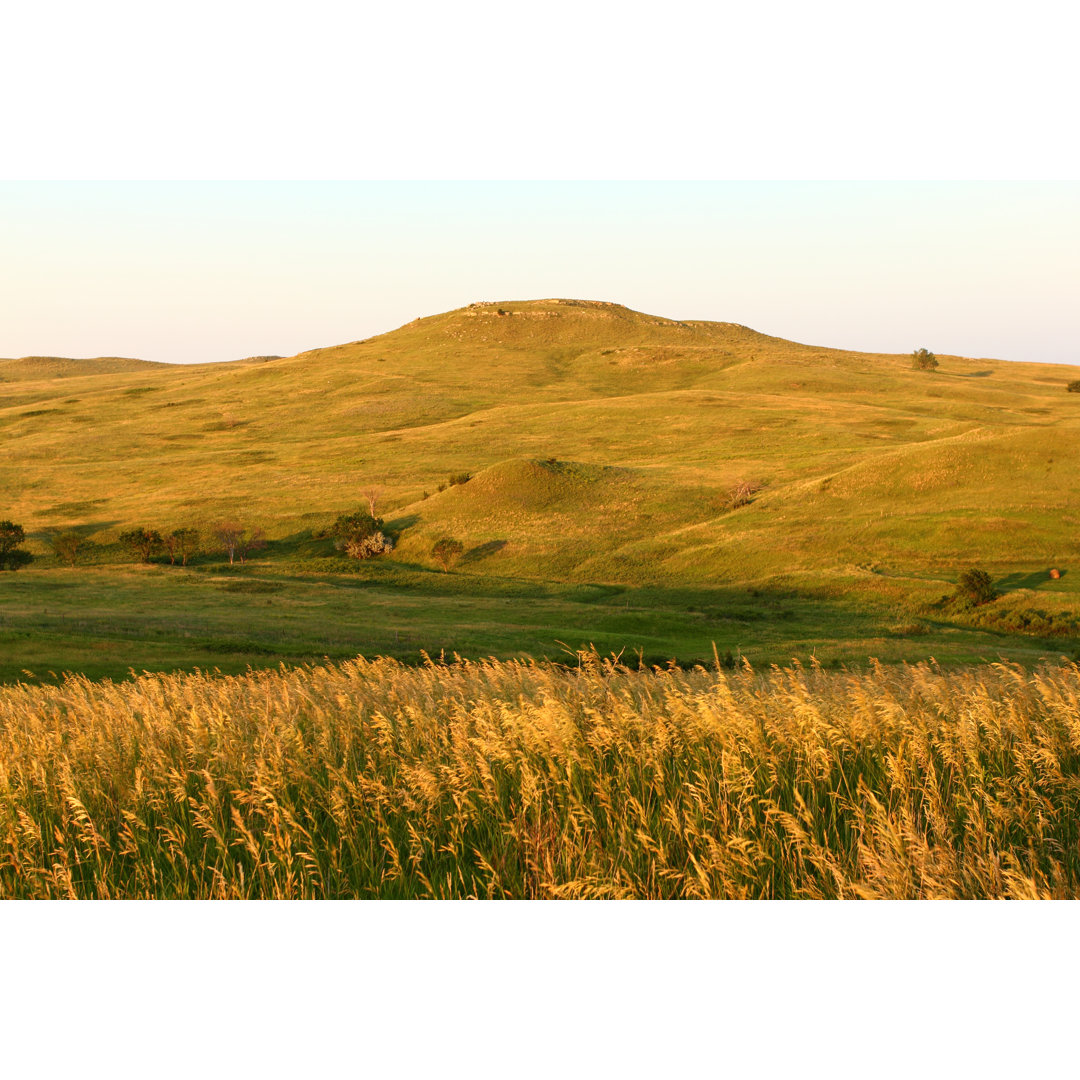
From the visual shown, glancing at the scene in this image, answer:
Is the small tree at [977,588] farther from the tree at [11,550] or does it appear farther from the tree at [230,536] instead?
the tree at [11,550]

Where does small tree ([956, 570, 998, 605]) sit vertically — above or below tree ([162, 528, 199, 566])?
above

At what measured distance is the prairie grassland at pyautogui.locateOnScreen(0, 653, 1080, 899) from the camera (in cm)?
A: 552

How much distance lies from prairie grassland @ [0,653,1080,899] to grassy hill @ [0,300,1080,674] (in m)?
21.0

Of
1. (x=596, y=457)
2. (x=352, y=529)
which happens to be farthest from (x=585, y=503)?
(x=596, y=457)

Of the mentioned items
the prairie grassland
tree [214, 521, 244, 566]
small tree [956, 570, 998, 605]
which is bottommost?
tree [214, 521, 244, 566]

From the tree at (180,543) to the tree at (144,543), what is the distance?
2.67 feet

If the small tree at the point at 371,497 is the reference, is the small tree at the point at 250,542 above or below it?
below

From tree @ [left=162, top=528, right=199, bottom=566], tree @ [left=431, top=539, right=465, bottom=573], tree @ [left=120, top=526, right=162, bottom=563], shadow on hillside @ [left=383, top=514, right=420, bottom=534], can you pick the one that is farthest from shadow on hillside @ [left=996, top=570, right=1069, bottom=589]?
tree @ [left=120, top=526, right=162, bottom=563]

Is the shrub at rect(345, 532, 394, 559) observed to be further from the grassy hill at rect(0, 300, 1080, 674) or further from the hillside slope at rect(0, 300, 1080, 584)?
the hillside slope at rect(0, 300, 1080, 584)

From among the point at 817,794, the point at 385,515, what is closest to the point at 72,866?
the point at 817,794

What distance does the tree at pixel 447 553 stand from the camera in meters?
72.4

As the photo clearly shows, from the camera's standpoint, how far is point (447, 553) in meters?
72.8

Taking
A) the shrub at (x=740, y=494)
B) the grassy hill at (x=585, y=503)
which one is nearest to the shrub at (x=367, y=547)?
the grassy hill at (x=585, y=503)

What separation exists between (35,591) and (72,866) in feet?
171
